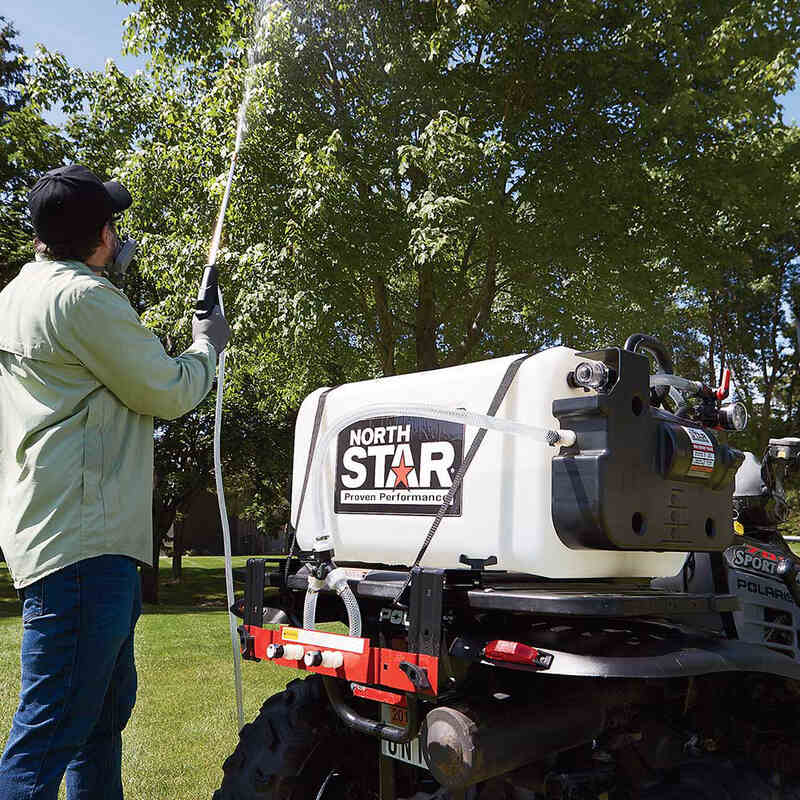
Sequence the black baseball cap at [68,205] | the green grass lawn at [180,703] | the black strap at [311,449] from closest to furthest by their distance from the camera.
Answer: the black baseball cap at [68,205], the black strap at [311,449], the green grass lawn at [180,703]

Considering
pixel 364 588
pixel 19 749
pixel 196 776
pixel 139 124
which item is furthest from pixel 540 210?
Result: pixel 19 749

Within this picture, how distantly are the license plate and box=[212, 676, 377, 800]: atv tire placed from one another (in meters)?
0.35

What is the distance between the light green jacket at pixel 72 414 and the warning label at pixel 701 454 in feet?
4.85

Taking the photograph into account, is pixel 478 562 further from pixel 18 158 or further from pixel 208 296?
pixel 18 158

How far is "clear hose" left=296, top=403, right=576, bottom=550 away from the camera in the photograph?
237cm

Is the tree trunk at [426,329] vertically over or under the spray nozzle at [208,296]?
over

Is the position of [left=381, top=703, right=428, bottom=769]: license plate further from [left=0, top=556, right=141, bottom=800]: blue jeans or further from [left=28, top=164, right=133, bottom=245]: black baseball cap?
[left=28, top=164, right=133, bottom=245]: black baseball cap

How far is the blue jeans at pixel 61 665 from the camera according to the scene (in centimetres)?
206

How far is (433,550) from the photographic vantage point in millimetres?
2660

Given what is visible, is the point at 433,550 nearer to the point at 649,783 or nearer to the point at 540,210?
the point at 649,783

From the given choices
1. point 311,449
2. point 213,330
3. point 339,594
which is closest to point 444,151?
point 311,449

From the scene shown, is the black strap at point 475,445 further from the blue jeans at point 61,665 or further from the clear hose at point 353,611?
the blue jeans at point 61,665

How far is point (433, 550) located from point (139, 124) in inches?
461

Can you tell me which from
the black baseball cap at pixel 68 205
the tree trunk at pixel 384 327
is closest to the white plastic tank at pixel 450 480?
the black baseball cap at pixel 68 205
